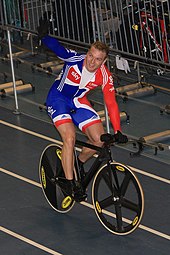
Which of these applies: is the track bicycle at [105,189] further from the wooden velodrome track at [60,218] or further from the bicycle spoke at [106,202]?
the wooden velodrome track at [60,218]

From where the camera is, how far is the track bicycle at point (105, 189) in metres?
8.75

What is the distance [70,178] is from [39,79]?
15.1ft

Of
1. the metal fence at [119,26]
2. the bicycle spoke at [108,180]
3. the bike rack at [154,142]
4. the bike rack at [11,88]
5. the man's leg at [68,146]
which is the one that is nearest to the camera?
the bicycle spoke at [108,180]

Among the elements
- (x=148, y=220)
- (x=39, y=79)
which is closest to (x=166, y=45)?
(x=39, y=79)

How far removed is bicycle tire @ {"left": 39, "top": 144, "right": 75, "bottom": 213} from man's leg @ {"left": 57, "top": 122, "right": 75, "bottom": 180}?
303 mm

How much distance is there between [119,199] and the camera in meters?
8.87

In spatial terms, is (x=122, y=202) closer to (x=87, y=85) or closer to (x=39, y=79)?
(x=87, y=85)

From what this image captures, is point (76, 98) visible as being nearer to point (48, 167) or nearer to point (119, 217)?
point (48, 167)

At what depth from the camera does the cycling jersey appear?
9.12m

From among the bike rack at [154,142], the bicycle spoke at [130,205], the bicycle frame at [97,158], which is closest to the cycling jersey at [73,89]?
the bicycle frame at [97,158]

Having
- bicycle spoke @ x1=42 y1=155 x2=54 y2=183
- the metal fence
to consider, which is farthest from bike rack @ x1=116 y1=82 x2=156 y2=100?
bicycle spoke @ x1=42 y1=155 x2=54 y2=183

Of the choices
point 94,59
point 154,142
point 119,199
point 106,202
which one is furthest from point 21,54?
point 119,199

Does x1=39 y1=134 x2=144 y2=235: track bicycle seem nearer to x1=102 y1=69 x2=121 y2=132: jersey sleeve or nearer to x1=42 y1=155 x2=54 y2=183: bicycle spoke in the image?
x1=42 y1=155 x2=54 y2=183: bicycle spoke

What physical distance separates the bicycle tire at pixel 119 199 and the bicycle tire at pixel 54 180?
42cm
